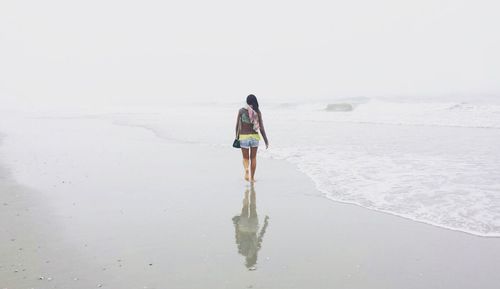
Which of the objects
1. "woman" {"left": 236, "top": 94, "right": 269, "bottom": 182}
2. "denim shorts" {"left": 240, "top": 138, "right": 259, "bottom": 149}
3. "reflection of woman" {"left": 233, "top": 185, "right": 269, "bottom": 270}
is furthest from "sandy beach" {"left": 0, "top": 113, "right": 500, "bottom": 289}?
"denim shorts" {"left": 240, "top": 138, "right": 259, "bottom": 149}

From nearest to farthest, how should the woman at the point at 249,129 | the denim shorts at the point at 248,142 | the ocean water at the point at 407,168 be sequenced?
1. the ocean water at the point at 407,168
2. the woman at the point at 249,129
3. the denim shorts at the point at 248,142

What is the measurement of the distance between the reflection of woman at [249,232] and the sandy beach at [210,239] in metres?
0.01

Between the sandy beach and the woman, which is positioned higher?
the woman

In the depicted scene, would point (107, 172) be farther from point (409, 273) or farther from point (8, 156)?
point (409, 273)

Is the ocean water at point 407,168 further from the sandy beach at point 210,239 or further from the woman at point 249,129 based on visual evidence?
the woman at point 249,129

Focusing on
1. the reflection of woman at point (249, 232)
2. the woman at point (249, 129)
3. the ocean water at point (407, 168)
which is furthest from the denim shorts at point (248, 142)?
the reflection of woman at point (249, 232)

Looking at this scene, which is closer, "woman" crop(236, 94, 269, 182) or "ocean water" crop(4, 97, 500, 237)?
"ocean water" crop(4, 97, 500, 237)

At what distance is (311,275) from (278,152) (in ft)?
27.5

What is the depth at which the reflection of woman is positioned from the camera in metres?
4.78

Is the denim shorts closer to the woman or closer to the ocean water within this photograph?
the woman

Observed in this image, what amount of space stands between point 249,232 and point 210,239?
0.55m

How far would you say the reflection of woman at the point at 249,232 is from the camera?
4.78m

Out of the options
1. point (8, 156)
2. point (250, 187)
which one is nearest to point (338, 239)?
point (250, 187)

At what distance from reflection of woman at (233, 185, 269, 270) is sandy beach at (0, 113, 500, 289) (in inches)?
0.6
